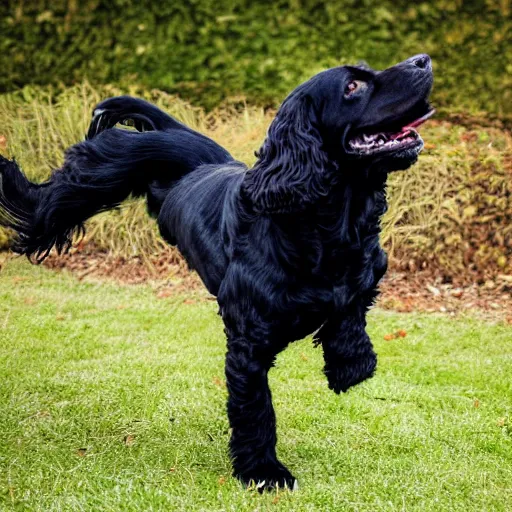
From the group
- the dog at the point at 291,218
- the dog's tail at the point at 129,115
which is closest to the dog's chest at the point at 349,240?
the dog at the point at 291,218

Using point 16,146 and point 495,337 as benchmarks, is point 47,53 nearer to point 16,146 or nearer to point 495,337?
point 16,146

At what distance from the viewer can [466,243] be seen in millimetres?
7051

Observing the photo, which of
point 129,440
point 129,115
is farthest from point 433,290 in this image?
point 129,440

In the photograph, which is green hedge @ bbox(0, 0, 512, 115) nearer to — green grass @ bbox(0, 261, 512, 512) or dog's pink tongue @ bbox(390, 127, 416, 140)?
green grass @ bbox(0, 261, 512, 512)

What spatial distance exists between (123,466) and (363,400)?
149cm

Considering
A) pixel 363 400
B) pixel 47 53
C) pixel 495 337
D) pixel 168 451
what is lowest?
pixel 495 337

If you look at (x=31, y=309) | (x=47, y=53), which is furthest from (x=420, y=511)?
(x=47, y=53)

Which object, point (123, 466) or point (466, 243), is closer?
point (123, 466)

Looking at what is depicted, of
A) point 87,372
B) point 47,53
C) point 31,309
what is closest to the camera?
point 87,372

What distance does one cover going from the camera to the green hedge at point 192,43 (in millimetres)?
9438

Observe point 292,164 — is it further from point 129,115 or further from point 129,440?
point 129,440

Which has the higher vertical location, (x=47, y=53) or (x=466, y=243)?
(x=47, y=53)

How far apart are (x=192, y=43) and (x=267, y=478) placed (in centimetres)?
737

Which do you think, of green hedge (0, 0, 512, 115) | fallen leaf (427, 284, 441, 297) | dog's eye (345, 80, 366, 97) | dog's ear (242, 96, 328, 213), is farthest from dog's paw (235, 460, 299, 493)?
green hedge (0, 0, 512, 115)
